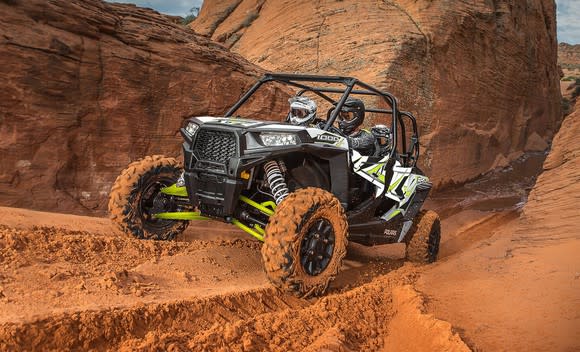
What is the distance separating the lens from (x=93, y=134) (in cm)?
752

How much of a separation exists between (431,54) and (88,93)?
8174 millimetres

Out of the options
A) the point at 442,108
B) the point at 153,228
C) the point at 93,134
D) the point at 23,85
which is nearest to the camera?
the point at 153,228

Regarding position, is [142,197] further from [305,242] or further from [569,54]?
[569,54]

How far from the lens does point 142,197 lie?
514 cm

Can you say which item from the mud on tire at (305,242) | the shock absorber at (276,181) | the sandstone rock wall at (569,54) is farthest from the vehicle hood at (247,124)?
the sandstone rock wall at (569,54)

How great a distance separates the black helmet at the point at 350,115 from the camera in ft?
18.8

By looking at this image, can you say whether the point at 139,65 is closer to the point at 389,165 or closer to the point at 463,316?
the point at 389,165

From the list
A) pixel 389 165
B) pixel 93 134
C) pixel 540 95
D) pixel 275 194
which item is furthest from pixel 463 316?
pixel 540 95

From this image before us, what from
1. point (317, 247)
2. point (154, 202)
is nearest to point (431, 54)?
point (154, 202)

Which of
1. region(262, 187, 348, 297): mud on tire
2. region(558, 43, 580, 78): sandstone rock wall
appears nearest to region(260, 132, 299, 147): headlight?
region(262, 187, 348, 297): mud on tire

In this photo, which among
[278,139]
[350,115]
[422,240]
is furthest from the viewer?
[422,240]

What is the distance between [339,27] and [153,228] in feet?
30.0

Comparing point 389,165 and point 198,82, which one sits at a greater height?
point 198,82

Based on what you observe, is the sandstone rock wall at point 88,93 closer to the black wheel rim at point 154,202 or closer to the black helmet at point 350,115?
the black wheel rim at point 154,202
